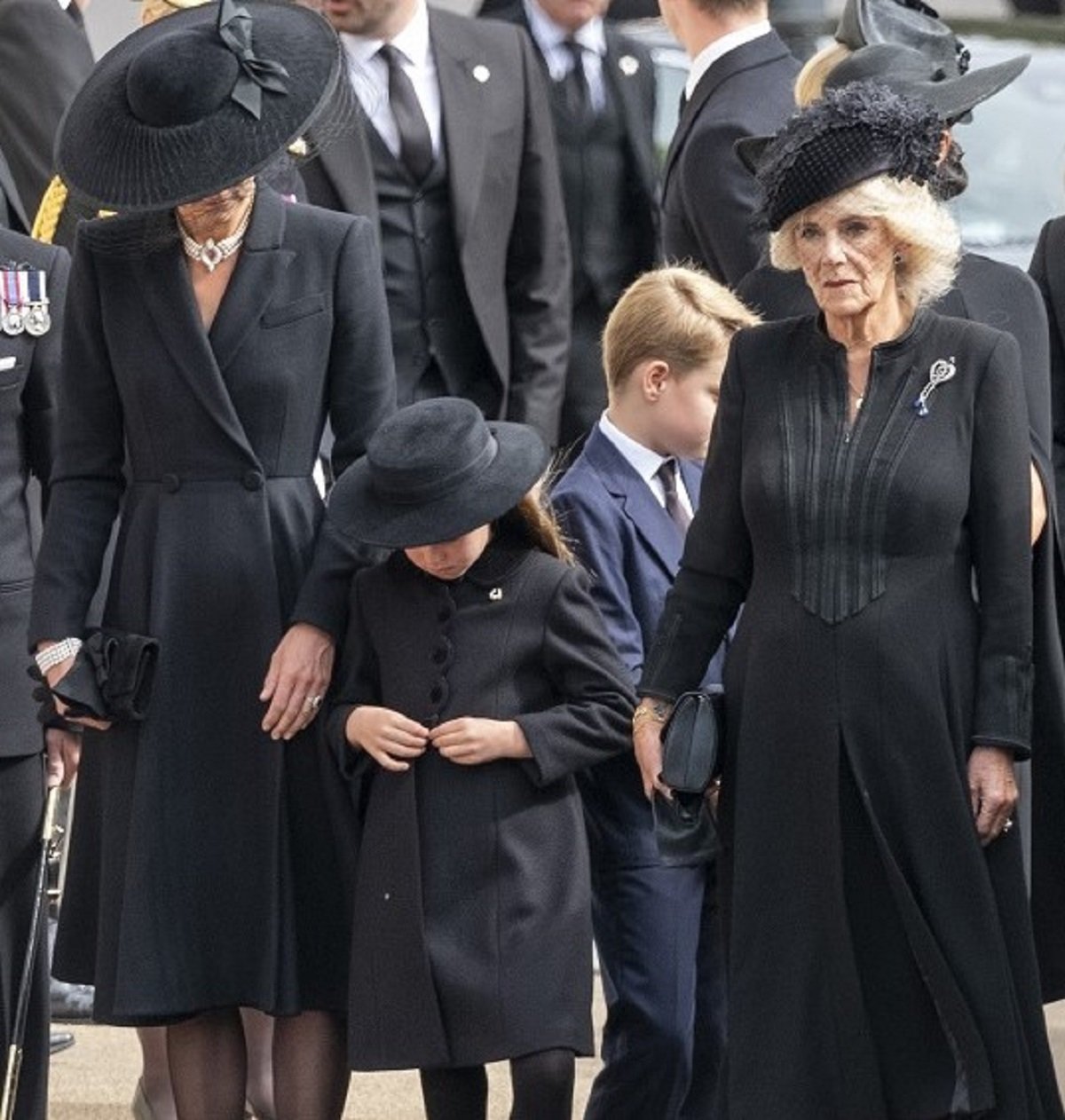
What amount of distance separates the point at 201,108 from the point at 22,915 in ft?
4.81

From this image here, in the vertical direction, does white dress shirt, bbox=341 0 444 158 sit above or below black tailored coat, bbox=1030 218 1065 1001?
above

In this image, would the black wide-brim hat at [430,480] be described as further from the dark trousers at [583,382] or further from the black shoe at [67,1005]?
the black shoe at [67,1005]

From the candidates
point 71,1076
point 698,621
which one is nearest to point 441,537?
point 698,621

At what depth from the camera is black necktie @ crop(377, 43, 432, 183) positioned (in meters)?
7.25

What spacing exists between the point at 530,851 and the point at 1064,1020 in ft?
8.11

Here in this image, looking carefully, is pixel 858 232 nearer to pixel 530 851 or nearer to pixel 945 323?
pixel 945 323

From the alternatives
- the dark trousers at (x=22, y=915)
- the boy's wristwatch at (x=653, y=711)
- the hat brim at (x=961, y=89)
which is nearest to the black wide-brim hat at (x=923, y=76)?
the hat brim at (x=961, y=89)

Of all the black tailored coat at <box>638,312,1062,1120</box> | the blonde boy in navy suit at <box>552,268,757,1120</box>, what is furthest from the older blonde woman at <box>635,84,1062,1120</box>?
the blonde boy in navy suit at <box>552,268,757,1120</box>

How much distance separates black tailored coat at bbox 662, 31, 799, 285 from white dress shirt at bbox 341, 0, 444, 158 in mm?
523

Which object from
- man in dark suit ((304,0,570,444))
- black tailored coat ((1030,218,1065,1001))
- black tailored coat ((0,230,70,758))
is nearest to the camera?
black tailored coat ((1030,218,1065,1001))

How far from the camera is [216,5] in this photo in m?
6.09

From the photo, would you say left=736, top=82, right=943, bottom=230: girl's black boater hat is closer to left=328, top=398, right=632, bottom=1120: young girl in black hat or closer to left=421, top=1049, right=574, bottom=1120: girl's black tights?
left=328, top=398, right=632, bottom=1120: young girl in black hat

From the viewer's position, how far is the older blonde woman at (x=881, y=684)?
5.45 meters

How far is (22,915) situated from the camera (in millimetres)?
6379
